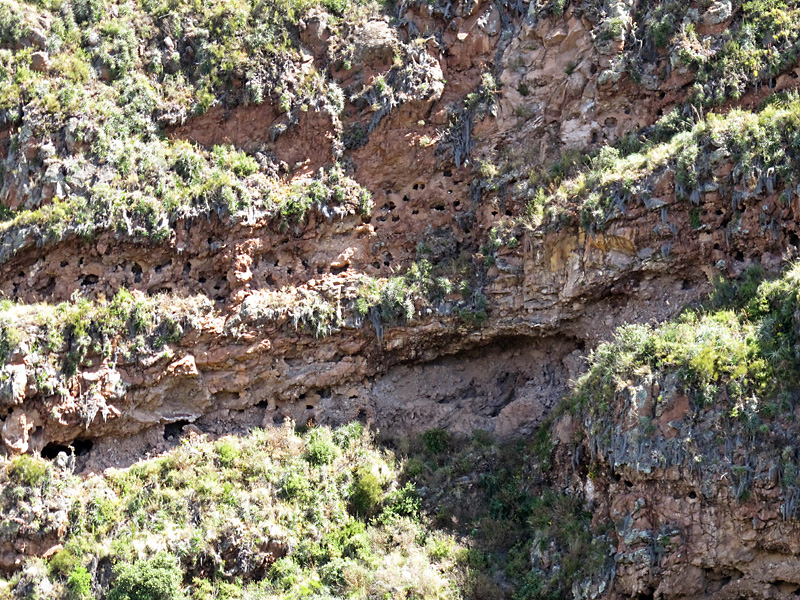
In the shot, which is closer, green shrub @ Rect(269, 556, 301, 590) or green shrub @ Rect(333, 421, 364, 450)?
green shrub @ Rect(269, 556, 301, 590)

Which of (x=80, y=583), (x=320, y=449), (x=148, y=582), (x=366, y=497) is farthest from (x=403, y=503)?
(x=80, y=583)

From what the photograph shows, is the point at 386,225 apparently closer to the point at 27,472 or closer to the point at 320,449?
the point at 320,449

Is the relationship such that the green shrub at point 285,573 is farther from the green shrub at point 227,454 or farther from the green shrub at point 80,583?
the green shrub at point 80,583

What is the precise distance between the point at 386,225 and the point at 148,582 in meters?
9.31

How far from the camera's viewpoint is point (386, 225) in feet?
69.7

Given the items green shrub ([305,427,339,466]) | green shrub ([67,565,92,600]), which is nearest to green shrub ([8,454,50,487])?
green shrub ([67,565,92,600])

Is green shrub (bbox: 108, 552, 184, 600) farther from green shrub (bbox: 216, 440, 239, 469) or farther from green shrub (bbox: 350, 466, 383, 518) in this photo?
green shrub (bbox: 350, 466, 383, 518)

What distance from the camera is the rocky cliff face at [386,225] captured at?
61.0ft

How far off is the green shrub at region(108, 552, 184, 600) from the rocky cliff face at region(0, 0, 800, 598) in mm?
2399

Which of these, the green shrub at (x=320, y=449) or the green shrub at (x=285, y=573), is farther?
the green shrub at (x=320, y=449)

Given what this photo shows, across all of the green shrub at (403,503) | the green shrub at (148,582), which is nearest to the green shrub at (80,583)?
the green shrub at (148,582)

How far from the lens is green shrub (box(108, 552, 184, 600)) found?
53.7 ft

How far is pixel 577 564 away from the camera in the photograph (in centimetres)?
1584

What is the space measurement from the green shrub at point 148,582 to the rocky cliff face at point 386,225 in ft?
7.87
